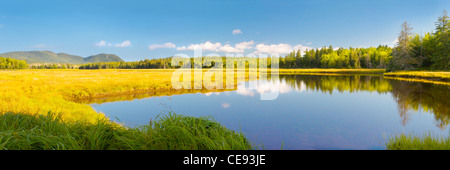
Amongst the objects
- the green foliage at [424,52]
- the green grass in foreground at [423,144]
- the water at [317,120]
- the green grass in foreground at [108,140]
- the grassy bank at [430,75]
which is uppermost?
the green foliage at [424,52]

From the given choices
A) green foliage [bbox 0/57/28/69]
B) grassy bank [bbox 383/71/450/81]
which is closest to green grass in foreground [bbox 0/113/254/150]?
grassy bank [bbox 383/71/450/81]

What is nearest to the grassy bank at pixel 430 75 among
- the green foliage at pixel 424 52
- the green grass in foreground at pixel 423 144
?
the green foliage at pixel 424 52

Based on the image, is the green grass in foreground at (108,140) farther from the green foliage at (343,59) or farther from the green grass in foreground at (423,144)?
the green foliage at (343,59)

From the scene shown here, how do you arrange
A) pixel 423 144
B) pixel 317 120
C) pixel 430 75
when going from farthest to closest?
pixel 430 75, pixel 317 120, pixel 423 144

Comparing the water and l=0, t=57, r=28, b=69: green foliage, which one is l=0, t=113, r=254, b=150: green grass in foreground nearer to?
the water

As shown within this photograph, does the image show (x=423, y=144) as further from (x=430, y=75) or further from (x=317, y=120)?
(x=430, y=75)

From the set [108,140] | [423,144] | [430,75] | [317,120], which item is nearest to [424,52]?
[430,75]

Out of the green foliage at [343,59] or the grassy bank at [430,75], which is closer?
the grassy bank at [430,75]

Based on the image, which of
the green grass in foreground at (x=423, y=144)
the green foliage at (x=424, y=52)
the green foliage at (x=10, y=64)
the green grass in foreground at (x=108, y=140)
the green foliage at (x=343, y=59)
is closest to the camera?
the green grass in foreground at (x=108, y=140)

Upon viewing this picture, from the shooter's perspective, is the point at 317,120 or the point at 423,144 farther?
the point at 317,120
